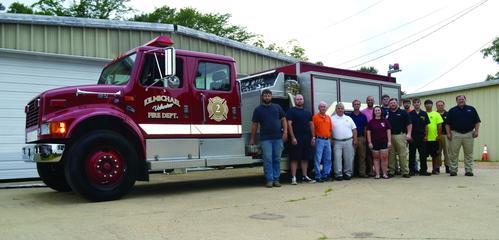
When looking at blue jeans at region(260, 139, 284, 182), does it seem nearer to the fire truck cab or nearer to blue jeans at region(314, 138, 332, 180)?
the fire truck cab

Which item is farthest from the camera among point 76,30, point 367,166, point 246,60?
point 246,60

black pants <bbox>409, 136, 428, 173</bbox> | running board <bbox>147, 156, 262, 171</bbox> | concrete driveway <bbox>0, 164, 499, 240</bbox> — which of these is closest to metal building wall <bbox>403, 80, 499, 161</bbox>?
black pants <bbox>409, 136, 428, 173</bbox>

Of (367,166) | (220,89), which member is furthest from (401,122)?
(220,89)

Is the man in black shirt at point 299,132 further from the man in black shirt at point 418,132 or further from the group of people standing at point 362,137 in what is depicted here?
the man in black shirt at point 418,132

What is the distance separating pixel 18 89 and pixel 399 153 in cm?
894

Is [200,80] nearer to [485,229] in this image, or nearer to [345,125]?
[345,125]

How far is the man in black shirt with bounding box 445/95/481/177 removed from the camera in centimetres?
1024

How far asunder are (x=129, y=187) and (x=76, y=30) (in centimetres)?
632

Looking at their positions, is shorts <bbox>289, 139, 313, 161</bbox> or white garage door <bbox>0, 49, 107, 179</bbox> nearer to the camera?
shorts <bbox>289, 139, 313, 161</bbox>

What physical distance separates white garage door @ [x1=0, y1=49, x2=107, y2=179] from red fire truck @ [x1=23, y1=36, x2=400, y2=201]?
3.52 m

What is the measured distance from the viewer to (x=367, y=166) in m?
10.8

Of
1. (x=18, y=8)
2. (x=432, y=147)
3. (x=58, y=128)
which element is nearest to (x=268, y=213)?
(x=58, y=128)

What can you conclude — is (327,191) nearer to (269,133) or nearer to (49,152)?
(269,133)

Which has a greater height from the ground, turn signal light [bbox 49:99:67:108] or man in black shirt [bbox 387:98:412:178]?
turn signal light [bbox 49:99:67:108]
